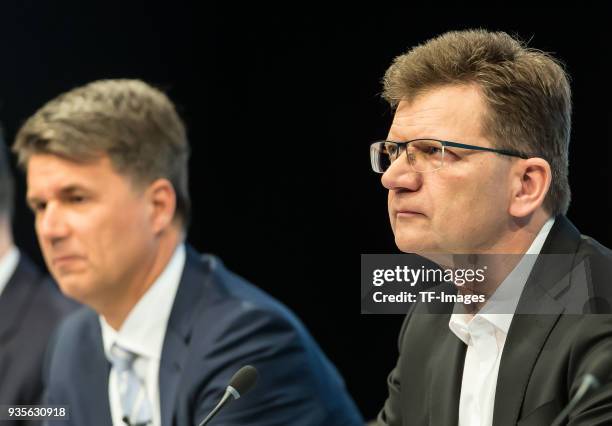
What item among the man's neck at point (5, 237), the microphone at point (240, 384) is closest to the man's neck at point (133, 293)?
Result: the man's neck at point (5, 237)

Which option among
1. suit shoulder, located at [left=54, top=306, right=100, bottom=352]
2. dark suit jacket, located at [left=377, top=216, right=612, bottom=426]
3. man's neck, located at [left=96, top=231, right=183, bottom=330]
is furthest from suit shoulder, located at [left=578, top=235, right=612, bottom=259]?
suit shoulder, located at [left=54, top=306, right=100, bottom=352]

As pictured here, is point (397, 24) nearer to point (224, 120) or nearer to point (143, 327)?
point (224, 120)

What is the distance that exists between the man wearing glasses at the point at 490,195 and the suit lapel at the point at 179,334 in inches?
37.2

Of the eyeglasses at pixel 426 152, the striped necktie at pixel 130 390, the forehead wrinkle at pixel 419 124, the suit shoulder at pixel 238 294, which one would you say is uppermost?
the forehead wrinkle at pixel 419 124

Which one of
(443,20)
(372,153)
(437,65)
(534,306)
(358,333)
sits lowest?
(358,333)

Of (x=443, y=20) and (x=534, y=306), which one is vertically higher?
(x=443, y=20)

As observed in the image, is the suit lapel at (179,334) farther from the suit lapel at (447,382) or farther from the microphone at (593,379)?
the microphone at (593,379)

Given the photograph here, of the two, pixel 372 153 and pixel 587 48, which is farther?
pixel 587 48

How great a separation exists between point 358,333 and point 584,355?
55.1 inches

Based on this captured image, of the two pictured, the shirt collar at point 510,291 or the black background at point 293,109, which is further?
the black background at point 293,109

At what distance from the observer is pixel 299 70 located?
3510 mm

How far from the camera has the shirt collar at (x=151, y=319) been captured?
319 cm

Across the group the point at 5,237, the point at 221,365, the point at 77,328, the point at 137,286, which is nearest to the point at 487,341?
the point at 221,365

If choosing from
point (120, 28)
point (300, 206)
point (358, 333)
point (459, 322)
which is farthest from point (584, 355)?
point (120, 28)
